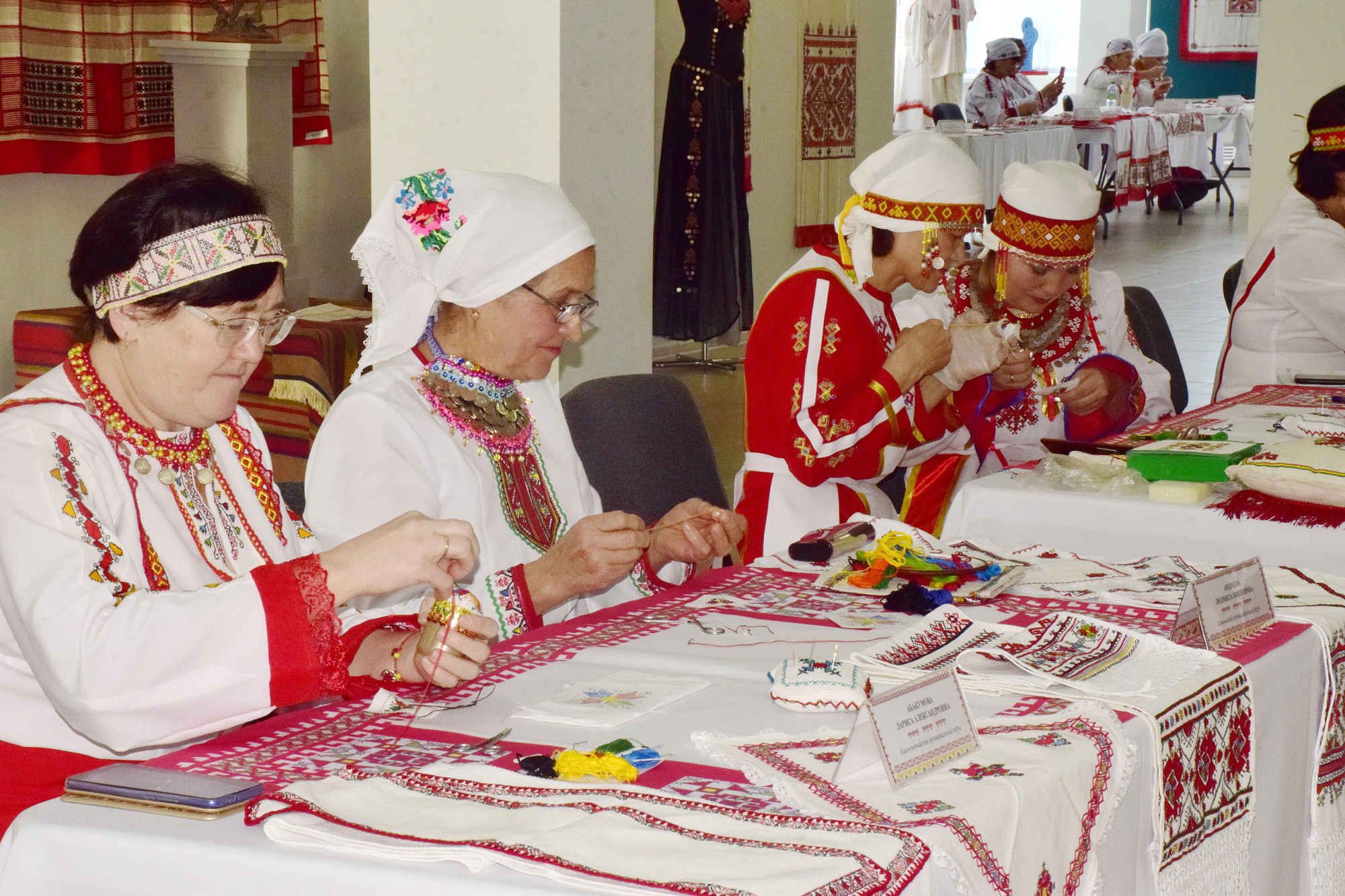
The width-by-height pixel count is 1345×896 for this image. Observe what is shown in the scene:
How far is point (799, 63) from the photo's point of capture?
870cm

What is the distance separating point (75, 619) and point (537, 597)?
0.80 metres

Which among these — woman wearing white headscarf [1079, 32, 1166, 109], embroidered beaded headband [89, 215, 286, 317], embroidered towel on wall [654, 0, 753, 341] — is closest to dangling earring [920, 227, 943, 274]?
embroidered beaded headband [89, 215, 286, 317]

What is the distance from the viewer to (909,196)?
10.8 ft

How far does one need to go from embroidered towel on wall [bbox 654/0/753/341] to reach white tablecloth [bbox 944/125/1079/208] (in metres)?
4.45

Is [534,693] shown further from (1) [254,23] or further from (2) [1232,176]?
(2) [1232,176]

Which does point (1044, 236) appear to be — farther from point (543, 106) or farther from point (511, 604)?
point (511, 604)

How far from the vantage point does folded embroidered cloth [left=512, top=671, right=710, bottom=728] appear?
1.71 metres

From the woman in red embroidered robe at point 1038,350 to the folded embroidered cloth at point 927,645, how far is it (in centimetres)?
145

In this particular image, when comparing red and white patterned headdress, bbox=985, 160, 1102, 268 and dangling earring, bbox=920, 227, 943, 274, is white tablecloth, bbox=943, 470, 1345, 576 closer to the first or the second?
dangling earring, bbox=920, 227, 943, 274

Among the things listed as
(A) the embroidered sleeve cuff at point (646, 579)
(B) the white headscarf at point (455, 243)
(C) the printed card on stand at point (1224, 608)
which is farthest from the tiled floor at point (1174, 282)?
(C) the printed card on stand at point (1224, 608)

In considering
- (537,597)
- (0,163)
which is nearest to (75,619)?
(537,597)

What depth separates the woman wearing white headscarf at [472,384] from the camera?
2.37 meters

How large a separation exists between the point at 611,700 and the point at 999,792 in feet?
1.61

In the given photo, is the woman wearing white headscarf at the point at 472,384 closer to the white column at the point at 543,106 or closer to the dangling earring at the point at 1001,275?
the white column at the point at 543,106
